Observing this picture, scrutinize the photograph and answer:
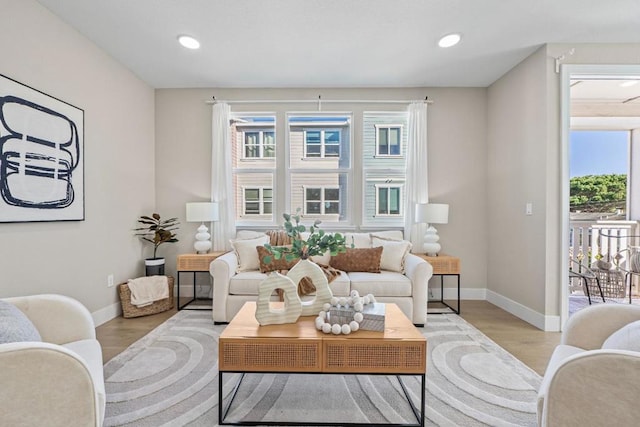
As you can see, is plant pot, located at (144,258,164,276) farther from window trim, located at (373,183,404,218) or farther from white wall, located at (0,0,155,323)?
window trim, located at (373,183,404,218)

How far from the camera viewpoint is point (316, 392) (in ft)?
6.37

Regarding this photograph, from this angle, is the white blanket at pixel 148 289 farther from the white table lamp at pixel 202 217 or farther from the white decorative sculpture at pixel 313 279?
the white decorative sculpture at pixel 313 279

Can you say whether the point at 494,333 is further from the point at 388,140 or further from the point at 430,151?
the point at 388,140

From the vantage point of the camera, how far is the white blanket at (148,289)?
333 cm

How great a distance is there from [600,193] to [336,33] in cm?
467

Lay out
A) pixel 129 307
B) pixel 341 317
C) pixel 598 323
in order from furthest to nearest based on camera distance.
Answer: pixel 129 307 < pixel 341 317 < pixel 598 323

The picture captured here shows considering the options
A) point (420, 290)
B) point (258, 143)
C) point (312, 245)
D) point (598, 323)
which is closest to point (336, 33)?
point (258, 143)

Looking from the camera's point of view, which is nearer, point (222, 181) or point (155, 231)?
point (155, 231)

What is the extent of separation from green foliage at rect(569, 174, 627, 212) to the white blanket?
18.5ft

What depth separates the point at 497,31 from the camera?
279cm

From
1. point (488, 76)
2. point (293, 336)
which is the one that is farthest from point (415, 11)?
point (293, 336)

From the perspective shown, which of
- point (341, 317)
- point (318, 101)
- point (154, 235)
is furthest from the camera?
point (318, 101)

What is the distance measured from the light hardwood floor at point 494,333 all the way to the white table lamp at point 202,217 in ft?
2.51

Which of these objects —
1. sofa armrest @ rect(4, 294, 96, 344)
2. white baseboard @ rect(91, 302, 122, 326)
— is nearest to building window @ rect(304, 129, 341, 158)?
white baseboard @ rect(91, 302, 122, 326)
